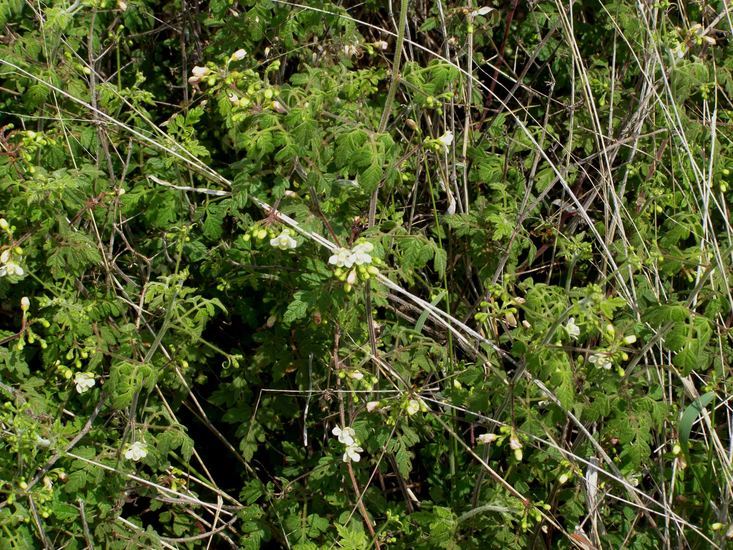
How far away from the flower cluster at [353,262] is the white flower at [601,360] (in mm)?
674

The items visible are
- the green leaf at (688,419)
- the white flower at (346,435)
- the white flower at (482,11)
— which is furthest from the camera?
the white flower at (482,11)

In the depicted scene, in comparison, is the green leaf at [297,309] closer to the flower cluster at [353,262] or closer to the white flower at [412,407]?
the flower cluster at [353,262]

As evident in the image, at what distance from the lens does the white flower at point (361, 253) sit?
2.31 meters

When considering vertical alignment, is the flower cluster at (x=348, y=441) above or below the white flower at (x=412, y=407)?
below

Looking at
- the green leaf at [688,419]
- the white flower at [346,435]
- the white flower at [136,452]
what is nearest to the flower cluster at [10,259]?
the white flower at [136,452]

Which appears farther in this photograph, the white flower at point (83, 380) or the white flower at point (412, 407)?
the white flower at point (83, 380)

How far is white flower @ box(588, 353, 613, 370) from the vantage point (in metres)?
2.40

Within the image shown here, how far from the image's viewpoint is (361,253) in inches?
91.4

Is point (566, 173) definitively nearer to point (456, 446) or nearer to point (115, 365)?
point (456, 446)

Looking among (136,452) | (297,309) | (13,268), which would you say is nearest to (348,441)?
(297,309)

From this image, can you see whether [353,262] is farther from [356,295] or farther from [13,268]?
[13,268]

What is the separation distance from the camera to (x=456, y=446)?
3.10 meters

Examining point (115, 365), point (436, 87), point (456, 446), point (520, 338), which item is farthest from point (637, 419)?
point (115, 365)

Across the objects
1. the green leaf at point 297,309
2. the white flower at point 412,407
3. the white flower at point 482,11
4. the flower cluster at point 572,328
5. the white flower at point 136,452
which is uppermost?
the white flower at point 482,11
